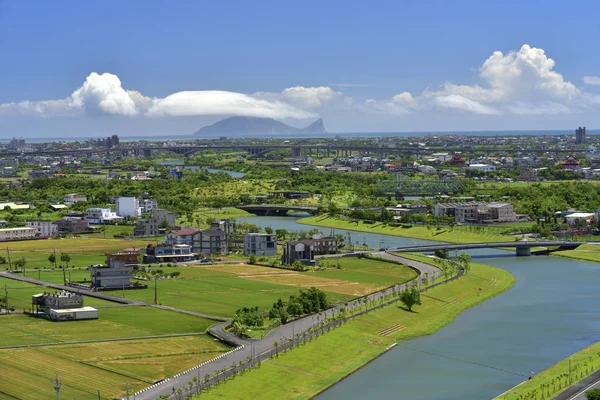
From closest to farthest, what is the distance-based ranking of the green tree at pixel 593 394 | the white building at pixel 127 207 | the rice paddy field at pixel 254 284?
the green tree at pixel 593 394 < the rice paddy field at pixel 254 284 < the white building at pixel 127 207

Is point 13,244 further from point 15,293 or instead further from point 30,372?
point 30,372

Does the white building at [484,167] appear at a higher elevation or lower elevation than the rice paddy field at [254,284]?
higher

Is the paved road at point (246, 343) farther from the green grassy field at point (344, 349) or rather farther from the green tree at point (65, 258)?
the green tree at point (65, 258)

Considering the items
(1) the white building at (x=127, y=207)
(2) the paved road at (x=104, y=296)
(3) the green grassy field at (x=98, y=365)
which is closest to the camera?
(3) the green grassy field at (x=98, y=365)

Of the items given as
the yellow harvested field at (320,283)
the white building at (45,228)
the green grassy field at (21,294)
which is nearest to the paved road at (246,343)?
the yellow harvested field at (320,283)

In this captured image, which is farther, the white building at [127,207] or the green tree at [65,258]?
the white building at [127,207]

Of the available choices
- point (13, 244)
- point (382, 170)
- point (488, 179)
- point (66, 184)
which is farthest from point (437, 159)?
point (13, 244)

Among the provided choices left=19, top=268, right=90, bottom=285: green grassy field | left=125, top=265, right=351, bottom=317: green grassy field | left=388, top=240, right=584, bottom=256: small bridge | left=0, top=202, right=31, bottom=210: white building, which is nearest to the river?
left=125, top=265, right=351, bottom=317: green grassy field
